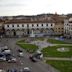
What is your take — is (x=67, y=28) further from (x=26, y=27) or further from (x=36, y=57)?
(x=36, y=57)

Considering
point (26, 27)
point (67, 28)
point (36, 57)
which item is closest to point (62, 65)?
point (36, 57)

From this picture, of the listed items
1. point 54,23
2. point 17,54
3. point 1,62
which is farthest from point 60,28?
point 1,62

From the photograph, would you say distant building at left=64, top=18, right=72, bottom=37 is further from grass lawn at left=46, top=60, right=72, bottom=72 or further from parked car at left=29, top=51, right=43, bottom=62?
grass lawn at left=46, top=60, right=72, bottom=72

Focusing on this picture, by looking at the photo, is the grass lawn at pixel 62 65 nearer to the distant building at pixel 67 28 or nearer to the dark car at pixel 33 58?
the dark car at pixel 33 58

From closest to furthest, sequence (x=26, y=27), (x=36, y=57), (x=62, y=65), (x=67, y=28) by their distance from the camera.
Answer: (x=62, y=65) < (x=36, y=57) < (x=67, y=28) < (x=26, y=27)

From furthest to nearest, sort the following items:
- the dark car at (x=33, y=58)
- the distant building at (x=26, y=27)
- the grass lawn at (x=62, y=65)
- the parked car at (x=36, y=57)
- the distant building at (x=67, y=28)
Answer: the distant building at (x=26, y=27), the distant building at (x=67, y=28), the parked car at (x=36, y=57), the dark car at (x=33, y=58), the grass lawn at (x=62, y=65)

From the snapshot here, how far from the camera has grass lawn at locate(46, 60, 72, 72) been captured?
106 ft

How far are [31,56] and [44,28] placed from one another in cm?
3503

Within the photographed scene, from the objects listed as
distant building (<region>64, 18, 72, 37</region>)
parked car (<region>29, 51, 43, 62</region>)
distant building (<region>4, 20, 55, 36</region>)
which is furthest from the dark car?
distant building (<region>4, 20, 55, 36</region>)

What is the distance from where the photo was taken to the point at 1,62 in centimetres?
3650

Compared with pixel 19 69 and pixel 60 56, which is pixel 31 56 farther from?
pixel 19 69

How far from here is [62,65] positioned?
34.3 metres

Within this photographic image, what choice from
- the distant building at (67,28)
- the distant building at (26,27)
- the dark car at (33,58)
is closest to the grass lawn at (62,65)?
the dark car at (33,58)

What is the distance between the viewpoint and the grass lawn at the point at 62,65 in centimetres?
3231
